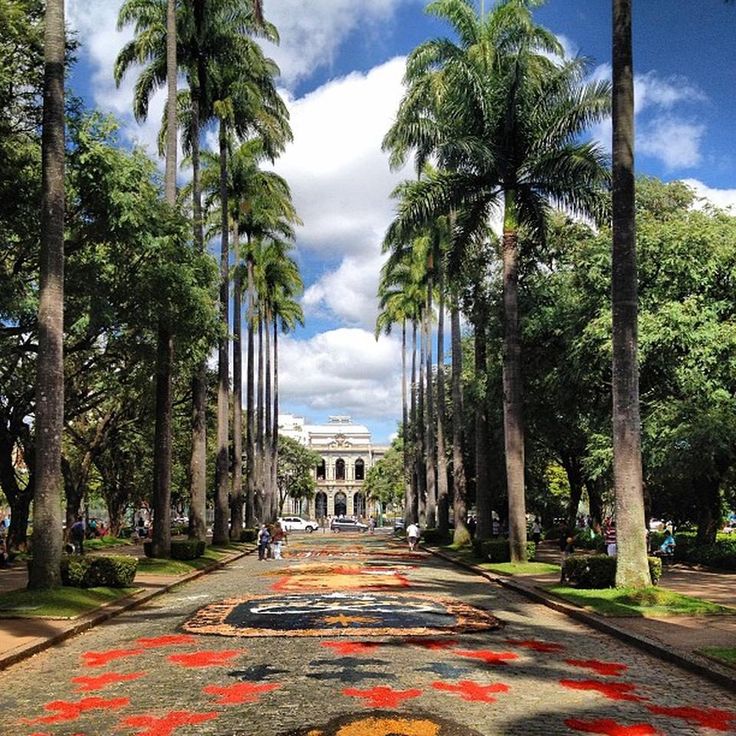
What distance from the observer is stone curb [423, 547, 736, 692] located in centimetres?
904

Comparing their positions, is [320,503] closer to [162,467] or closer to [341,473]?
[341,473]

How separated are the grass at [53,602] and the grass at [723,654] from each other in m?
9.45

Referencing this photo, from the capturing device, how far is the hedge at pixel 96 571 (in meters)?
16.9

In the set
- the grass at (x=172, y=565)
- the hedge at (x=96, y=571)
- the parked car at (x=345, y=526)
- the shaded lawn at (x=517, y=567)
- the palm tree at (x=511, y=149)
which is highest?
the palm tree at (x=511, y=149)

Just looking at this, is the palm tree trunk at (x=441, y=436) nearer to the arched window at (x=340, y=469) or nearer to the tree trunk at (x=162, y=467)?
the tree trunk at (x=162, y=467)

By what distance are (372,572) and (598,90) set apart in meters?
14.7

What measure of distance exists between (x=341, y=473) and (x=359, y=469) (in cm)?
309

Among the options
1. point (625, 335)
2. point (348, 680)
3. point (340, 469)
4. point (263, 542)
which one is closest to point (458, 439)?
point (263, 542)

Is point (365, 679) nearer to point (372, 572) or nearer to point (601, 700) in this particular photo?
point (601, 700)

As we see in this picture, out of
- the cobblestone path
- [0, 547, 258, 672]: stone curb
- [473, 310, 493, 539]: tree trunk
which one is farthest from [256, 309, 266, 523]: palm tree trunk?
the cobblestone path

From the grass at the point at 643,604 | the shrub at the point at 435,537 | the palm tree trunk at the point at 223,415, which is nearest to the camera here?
the grass at the point at 643,604

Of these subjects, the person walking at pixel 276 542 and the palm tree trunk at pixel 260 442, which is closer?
the person walking at pixel 276 542

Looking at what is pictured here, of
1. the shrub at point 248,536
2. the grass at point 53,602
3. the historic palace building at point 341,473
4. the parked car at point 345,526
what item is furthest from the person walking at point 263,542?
the historic palace building at point 341,473

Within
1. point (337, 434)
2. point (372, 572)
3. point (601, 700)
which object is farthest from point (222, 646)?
point (337, 434)
